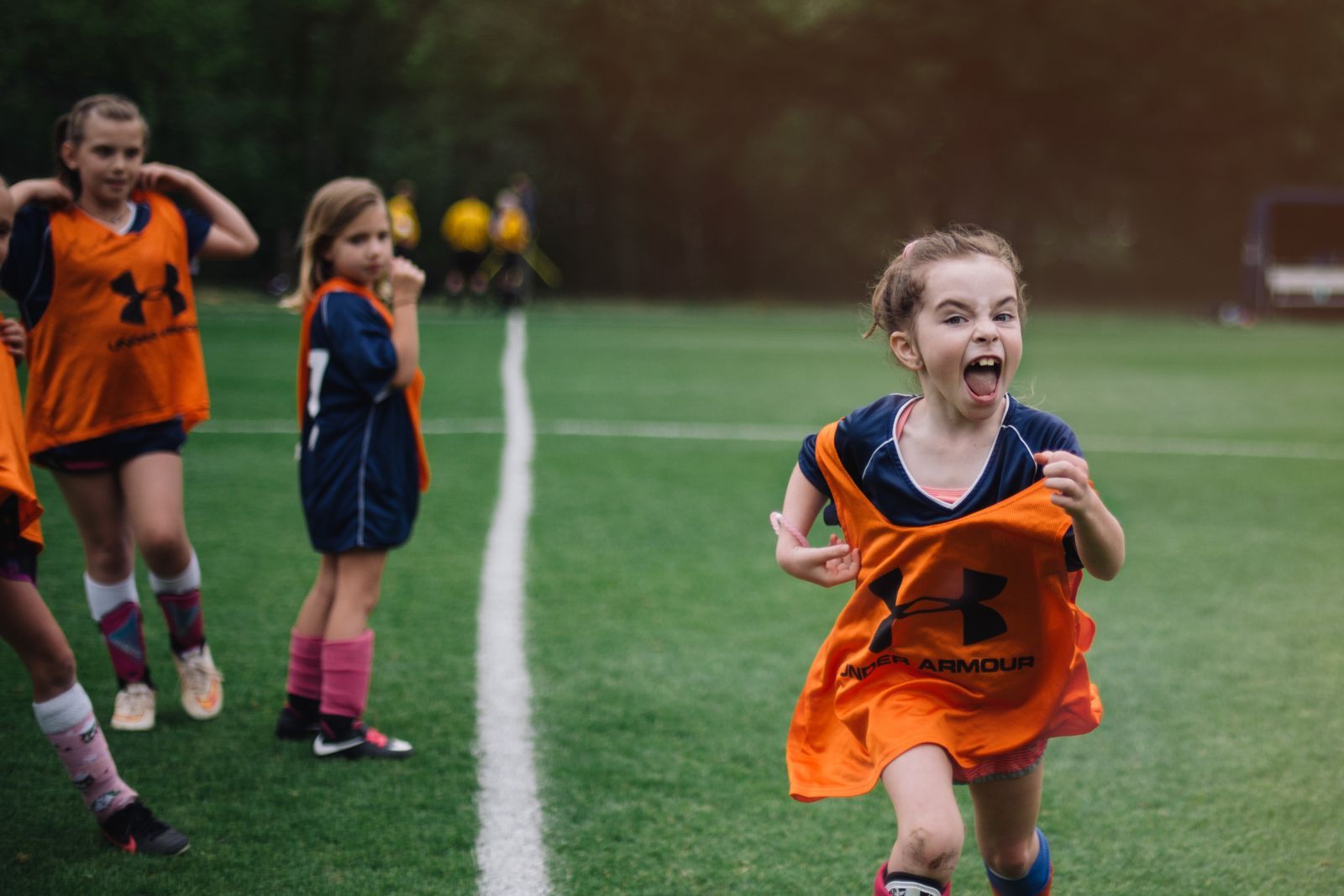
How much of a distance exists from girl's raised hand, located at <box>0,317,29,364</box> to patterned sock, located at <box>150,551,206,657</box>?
127 centimetres

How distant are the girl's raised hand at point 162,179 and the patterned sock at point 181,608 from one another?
4.15ft

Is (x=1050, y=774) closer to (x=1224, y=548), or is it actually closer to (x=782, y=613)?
(x=782, y=613)

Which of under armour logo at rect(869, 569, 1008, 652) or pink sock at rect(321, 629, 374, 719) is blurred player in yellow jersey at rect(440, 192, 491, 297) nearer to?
pink sock at rect(321, 629, 374, 719)

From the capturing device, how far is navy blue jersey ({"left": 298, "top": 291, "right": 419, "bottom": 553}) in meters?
4.11

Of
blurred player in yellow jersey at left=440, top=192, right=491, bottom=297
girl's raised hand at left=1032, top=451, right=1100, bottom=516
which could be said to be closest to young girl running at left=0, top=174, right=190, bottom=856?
girl's raised hand at left=1032, top=451, right=1100, bottom=516

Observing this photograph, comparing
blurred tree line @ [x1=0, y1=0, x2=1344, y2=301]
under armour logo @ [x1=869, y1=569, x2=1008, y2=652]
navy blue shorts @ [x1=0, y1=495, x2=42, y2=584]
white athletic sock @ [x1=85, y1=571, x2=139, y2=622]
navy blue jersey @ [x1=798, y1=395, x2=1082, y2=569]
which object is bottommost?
white athletic sock @ [x1=85, y1=571, x2=139, y2=622]

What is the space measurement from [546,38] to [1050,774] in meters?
32.5

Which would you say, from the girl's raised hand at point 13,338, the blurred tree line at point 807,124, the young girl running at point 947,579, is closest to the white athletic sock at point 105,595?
the girl's raised hand at point 13,338

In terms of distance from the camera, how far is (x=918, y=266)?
277 centimetres

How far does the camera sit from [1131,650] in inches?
212

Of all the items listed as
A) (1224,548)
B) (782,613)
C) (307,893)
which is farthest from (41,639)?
(1224,548)

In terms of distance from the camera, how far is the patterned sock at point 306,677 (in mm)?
4289

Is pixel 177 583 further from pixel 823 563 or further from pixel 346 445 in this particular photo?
pixel 823 563

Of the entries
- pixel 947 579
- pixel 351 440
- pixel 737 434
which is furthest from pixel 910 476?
pixel 737 434
